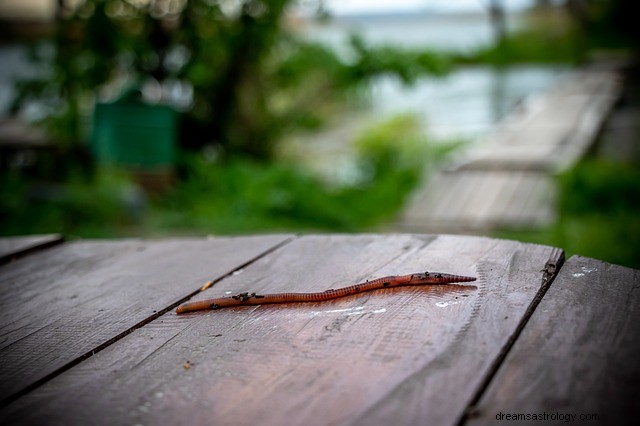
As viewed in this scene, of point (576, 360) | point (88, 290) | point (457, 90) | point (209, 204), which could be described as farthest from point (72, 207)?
point (457, 90)

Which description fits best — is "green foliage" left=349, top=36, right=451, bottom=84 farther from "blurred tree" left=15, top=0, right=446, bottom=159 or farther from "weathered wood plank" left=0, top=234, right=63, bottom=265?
"weathered wood plank" left=0, top=234, right=63, bottom=265

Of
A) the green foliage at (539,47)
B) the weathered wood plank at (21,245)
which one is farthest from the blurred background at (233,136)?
the green foliage at (539,47)

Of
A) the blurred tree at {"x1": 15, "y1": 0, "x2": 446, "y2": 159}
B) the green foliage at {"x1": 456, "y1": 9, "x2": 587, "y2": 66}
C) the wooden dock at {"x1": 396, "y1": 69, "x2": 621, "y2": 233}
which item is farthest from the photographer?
the green foliage at {"x1": 456, "y1": 9, "x2": 587, "y2": 66}

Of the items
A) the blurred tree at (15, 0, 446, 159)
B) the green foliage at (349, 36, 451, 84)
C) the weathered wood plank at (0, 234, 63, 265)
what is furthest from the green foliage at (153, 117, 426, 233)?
the weathered wood plank at (0, 234, 63, 265)

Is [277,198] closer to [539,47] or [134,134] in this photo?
[134,134]

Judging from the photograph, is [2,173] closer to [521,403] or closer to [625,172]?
[625,172]

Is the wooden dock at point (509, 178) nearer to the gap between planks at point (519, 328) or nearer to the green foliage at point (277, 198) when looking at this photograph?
the green foliage at point (277, 198)
